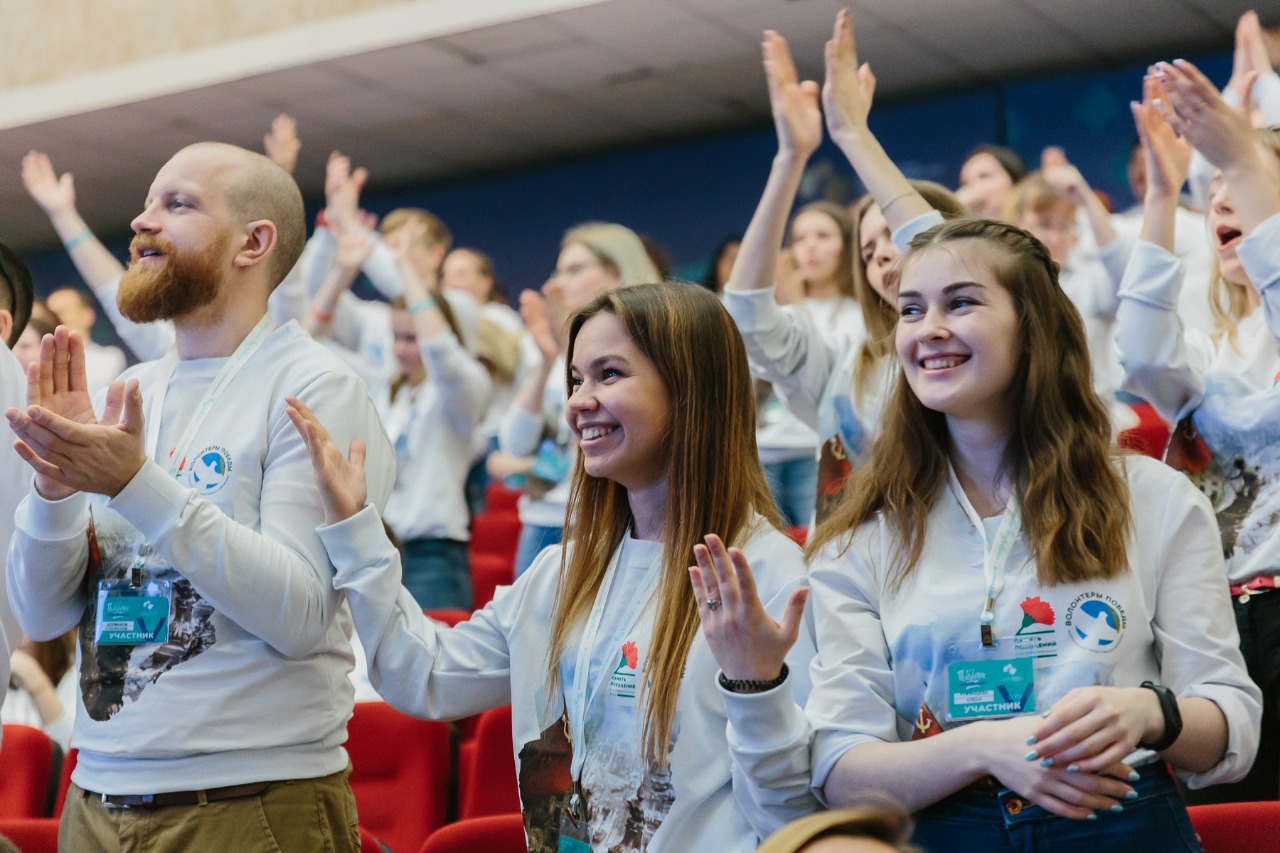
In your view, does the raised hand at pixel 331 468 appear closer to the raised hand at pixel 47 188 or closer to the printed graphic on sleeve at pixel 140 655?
the printed graphic on sleeve at pixel 140 655

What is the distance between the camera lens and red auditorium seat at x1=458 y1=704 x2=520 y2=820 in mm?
2650

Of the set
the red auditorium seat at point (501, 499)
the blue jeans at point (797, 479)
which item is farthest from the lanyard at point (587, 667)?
the red auditorium seat at point (501, 499)

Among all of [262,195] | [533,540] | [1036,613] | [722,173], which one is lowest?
[1036,613]

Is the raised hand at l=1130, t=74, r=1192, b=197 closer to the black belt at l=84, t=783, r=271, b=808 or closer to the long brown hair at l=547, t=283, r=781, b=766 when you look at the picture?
the long brown hair at l=547, t=283, r=781, b=766

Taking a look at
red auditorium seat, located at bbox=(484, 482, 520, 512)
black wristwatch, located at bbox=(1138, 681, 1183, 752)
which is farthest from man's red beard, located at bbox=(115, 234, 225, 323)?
red auditorium seat, located at bbox=(484, 482, 520, 512)

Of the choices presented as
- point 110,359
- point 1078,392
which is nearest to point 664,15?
point 110,359

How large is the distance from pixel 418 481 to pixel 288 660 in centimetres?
254

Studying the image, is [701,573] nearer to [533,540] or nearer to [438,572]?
[533,540]

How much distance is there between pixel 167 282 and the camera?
2131 millimetres

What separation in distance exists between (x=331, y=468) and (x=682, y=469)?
501 mm

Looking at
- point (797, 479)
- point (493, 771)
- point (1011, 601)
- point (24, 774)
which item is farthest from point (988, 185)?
point (24, 774)

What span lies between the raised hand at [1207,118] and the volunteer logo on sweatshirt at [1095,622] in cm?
89

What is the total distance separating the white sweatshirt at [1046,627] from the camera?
67.9 inches

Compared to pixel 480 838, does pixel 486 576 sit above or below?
above
